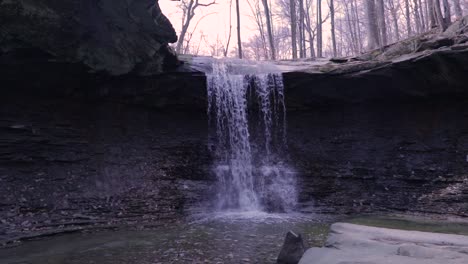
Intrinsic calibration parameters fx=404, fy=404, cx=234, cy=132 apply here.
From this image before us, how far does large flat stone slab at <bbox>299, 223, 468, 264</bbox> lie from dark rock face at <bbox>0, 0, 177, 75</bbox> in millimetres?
6492

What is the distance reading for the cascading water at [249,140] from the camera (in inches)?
430

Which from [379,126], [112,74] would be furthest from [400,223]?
[112,74]

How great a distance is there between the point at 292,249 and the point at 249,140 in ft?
22.6

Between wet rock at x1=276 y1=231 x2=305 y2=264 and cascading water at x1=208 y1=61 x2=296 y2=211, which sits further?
cascading water at x1=208 y1=61 x2=296 y2=211

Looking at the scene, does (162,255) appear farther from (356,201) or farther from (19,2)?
(356,201)

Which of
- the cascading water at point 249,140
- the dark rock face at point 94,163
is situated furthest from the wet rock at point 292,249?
the cascading water at point 249,140

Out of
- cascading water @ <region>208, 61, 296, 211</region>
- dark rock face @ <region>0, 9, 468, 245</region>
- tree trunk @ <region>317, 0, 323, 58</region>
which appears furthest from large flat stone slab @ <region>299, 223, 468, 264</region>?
tree trunk @ <region>317, 0, 323, 58</region>

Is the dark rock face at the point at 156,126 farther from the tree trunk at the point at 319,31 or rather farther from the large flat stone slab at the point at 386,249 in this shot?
the tree trunk at the point at 319,31

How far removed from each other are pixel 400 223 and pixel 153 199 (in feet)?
18.5

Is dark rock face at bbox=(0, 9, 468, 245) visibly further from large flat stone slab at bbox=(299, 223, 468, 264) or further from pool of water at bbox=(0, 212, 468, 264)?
large flat stone slab at bbox=(299, 223, 468, 264)

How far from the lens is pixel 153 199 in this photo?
997 cm

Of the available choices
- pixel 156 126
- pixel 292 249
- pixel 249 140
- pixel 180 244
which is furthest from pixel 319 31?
pixel 292 249

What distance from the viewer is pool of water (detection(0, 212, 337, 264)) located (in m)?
5.69

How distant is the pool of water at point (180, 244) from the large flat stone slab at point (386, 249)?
1283 millimetres
